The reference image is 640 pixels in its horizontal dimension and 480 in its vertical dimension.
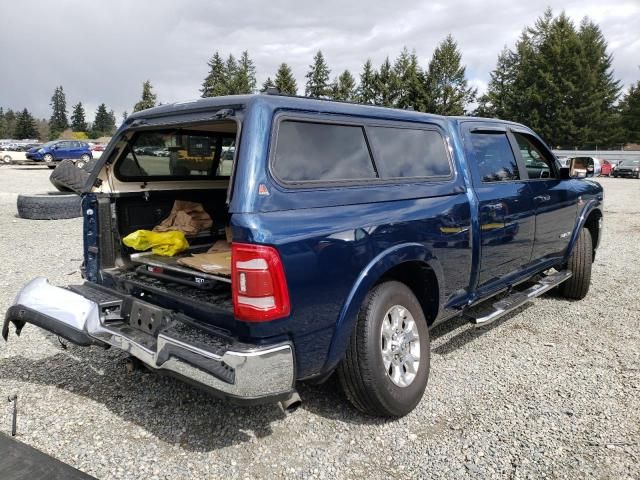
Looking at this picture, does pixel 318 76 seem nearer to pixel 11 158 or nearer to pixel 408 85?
pixel 408 85

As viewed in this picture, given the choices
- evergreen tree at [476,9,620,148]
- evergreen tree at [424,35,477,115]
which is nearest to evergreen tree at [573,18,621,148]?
evergreen tree at [476,9,620,148]

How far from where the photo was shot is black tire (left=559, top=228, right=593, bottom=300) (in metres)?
5.43

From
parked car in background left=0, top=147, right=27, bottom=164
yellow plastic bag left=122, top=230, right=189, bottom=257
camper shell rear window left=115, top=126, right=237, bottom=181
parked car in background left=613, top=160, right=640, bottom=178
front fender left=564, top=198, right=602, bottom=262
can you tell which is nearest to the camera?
yellow plastic bag left=122, top=230, right=189, bottom=257

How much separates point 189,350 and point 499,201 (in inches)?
107

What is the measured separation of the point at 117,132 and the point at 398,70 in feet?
172

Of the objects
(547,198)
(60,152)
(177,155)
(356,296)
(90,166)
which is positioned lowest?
(356,296)

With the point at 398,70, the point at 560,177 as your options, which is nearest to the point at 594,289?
the point at 560,177

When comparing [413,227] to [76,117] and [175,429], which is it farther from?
[76,117]

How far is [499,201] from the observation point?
4.02m

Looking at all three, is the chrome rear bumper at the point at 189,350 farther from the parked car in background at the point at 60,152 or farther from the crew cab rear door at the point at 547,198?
the parked car in background at the point at 60,152

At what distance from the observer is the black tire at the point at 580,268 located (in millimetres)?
5426

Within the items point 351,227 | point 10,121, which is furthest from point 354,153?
point 10,121

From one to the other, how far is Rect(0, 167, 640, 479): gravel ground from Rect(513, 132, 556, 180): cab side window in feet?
4.97

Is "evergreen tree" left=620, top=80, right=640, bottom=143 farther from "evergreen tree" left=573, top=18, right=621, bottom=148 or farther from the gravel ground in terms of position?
the gravel ground
